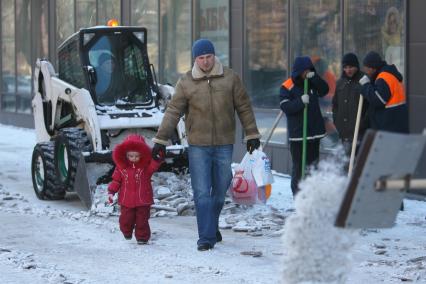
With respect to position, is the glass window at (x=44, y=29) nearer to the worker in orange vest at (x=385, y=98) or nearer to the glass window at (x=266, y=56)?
the glass window at (x=266, y=56)

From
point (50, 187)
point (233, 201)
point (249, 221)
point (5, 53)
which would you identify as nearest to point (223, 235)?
point (249, 221)

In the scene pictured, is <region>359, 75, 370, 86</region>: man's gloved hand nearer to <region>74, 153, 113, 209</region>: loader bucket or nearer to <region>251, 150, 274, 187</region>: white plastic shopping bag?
<region>251, 150, 274, 187</region>: white plastic shopping bag

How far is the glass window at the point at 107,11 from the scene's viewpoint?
65.7 ft

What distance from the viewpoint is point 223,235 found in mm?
9172

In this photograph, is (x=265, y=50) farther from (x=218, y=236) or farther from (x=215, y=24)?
(x=218, y=236)

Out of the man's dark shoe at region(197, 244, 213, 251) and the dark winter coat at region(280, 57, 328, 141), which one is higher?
the dark winter coat at region(280, 57, 328, 141)

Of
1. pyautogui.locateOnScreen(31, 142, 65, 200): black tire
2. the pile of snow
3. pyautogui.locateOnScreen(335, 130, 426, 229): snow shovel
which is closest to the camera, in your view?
pyautogui.locateOnScreen(335, 130, 426, 229): snow shovel

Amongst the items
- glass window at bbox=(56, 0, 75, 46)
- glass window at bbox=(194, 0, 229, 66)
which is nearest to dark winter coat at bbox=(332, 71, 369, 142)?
glass window at bbox=(194, 0, 229, 66)

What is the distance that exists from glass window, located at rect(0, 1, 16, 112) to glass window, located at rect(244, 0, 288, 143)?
38.7 feet

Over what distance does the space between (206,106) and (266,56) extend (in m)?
6.43

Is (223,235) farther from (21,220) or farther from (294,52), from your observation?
(294,52)

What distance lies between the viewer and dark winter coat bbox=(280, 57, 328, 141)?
10508 mm

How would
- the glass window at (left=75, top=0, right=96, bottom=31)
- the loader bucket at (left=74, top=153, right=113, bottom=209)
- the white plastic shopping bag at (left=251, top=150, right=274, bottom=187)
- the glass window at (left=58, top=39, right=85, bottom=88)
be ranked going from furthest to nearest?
the glass window at (left=75, top=0, right=96, bottom=31)
the glass window at (left=58, top=39, right=85, bottom=88)
the loader bucket at (left=74, top=153, right=113, bottom=209)
the white plastic shopping bag at (left=251, top=150, right=274, bottom=187)

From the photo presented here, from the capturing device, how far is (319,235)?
5.24 metres
